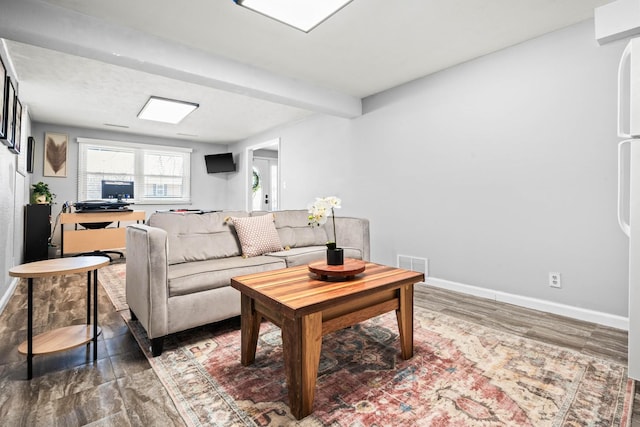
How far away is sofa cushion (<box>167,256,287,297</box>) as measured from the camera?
208cm

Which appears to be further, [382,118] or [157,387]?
[382,118]

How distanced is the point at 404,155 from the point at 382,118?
652 millimetres

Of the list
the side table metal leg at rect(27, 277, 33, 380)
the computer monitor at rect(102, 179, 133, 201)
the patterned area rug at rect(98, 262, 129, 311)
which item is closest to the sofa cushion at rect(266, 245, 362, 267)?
the patterned area rug at rect(98, 262, 129, 311)

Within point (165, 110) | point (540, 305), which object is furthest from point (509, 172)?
point (165, 110)

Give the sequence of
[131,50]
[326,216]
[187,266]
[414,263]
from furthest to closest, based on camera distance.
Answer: [414,263] < [131,50] < [187,266] < [326,216]

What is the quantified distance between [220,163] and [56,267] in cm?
619

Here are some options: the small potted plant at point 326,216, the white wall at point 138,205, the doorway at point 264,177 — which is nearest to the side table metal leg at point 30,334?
the small potted plant at point 326,216

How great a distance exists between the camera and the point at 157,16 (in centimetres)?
247

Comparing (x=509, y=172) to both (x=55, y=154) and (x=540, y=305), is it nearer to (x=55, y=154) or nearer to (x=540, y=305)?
(x=540, y=305)

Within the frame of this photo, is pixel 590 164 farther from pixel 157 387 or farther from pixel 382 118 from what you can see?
pixel 157 387

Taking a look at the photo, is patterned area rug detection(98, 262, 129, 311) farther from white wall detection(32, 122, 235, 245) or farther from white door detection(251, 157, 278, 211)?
white door detection(251, 157, 278, 211)

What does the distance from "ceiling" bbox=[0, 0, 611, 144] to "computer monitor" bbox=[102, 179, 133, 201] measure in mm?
1691

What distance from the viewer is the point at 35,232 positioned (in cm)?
449

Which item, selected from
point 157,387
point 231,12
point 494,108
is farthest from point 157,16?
point 494,108
